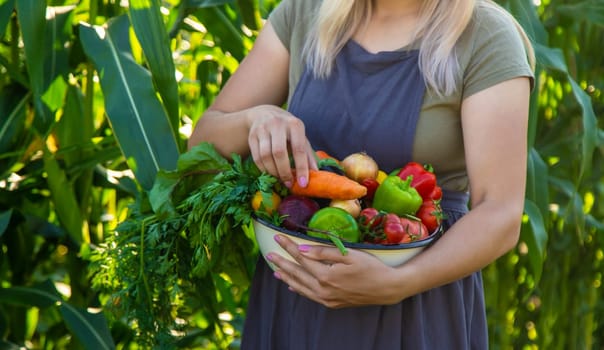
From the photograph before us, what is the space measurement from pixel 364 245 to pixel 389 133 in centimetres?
21

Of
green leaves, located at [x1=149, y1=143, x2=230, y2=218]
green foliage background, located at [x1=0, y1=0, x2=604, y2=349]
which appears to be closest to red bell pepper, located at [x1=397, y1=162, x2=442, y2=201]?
green leaves, located at [x1=149, y1=143, x2=230, y2=218]

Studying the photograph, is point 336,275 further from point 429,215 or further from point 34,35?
point 34,35

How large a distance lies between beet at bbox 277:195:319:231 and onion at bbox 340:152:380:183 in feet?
0.22

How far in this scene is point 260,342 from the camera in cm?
135

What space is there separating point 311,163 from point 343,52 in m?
0.25

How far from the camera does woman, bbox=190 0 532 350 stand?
113 centimetres

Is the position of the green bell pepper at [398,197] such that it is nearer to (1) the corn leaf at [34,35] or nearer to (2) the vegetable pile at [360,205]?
(2) the vegetable pile at [360,205]

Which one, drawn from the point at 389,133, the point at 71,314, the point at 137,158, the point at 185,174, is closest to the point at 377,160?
the point at 389,133

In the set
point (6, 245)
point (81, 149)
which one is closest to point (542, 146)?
point (81, 149)

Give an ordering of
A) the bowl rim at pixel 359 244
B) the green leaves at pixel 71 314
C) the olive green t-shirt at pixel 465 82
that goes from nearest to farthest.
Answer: the bowl rim at pixel 359 244 < the olive green t-shirt at pixel 465 82 < the green leaves at pixel 71 314

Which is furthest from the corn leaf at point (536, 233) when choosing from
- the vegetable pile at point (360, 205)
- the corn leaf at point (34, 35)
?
the corn leaf at point (34, 35)

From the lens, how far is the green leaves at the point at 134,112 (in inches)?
58.3

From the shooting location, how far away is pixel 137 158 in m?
1.48

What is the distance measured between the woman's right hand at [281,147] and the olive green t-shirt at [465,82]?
0.57ft
